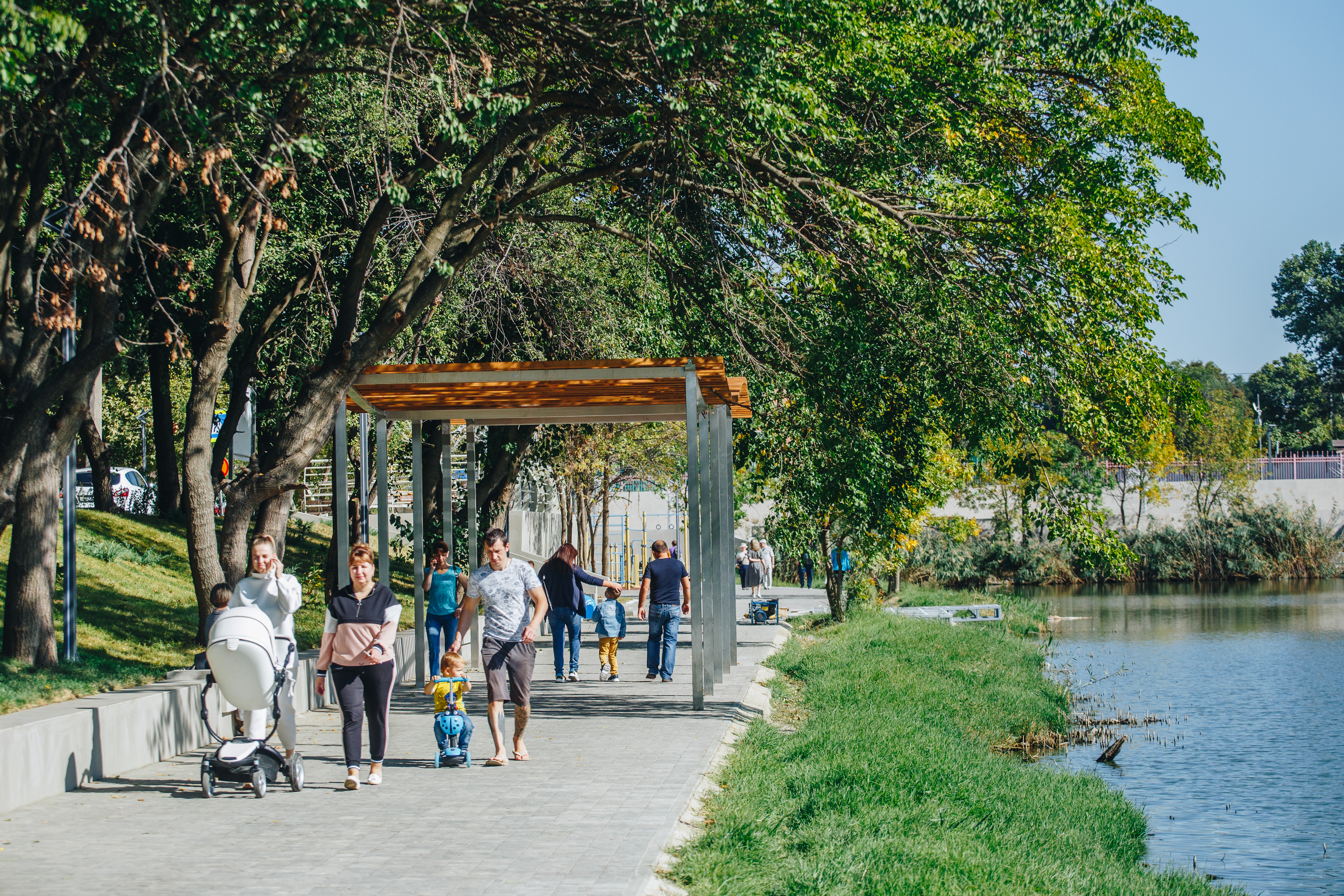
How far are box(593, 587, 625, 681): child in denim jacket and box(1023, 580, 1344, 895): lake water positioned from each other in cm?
539

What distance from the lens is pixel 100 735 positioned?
959cm

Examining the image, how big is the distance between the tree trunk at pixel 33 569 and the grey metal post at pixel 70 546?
0.47 feet

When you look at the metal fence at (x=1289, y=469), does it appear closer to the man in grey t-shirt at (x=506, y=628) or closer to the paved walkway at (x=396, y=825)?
the paved walkway at (x=396, y=825)

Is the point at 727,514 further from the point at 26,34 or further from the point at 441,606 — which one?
the point at 26,34

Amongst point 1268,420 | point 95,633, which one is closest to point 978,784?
point 95,633

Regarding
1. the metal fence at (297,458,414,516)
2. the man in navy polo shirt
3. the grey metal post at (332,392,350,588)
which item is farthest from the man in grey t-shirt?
the metal fence at (297,458,414,516)

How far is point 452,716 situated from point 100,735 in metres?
2.55

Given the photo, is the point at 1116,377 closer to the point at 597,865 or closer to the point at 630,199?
the point at 630,199

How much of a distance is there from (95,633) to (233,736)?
648cm

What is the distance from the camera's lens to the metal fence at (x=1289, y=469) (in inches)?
2165

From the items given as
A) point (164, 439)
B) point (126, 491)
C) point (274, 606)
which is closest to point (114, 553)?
point (164, 439)

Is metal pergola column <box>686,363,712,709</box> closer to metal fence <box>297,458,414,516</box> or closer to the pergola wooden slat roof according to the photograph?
the pergola wooden slat roof

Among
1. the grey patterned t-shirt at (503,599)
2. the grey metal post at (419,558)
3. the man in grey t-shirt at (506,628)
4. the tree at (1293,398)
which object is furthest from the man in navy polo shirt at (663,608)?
the tree at (1293,398)

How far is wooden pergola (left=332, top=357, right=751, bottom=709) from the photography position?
12320 mm
